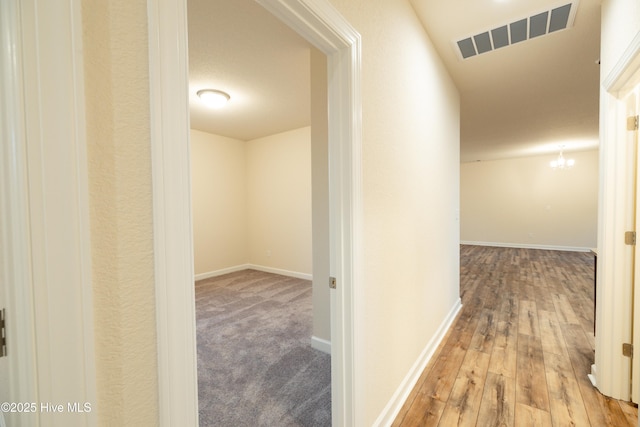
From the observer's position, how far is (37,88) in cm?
44

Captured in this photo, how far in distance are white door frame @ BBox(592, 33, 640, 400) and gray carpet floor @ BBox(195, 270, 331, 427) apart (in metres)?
1.82

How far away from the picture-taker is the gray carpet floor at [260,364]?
167 cm

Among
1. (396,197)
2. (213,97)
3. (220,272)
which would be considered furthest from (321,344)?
(220,272)

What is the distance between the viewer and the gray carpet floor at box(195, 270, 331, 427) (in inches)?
65.6

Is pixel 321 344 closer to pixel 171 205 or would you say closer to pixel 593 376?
pixel 593 376

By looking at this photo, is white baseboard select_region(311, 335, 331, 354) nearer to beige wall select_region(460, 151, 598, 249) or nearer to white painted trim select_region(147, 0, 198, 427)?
white painted trim select_region(147, 0, 198, 427)

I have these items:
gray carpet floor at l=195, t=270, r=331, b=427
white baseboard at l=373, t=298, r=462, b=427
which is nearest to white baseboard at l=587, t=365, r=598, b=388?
white baseboard at l=373, t=298, r=462, b=427

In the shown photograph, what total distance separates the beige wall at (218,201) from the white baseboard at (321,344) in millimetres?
2919

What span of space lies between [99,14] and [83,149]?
262 mm

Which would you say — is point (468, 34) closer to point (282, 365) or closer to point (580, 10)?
point (580, 10)

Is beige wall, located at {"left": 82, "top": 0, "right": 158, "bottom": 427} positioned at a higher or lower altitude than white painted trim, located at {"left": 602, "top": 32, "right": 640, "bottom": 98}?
lower

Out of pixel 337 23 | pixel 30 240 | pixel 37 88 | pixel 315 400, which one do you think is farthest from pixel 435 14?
pixel 315 400

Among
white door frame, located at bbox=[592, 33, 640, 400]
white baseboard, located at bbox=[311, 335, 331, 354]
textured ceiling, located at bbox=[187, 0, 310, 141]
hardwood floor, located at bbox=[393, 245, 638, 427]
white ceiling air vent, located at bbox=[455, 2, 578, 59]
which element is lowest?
hardwood floor, located at bbox=[393, 245, 638, 427]

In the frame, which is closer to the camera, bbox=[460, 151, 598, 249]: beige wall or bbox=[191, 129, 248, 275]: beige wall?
bbox=[191, 129, 248, 275]: beige wall
